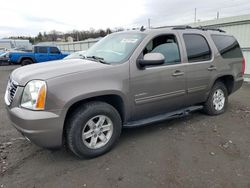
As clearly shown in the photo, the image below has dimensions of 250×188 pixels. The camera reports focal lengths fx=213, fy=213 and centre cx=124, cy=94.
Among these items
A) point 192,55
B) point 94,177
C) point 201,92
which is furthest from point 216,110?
point 94,177

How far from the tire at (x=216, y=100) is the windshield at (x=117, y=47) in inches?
88.4

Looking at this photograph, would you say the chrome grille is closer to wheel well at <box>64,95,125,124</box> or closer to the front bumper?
the front bumper

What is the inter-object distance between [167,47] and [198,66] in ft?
2.62

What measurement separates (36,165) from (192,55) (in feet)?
10.8

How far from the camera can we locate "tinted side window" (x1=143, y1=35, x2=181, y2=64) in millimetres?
3645

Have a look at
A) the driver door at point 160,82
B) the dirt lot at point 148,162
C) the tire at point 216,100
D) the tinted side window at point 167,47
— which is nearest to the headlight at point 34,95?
the dirt lot at point 148,162

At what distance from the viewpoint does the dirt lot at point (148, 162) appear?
2639 mm

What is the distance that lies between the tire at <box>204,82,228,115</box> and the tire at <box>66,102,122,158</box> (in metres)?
2.46

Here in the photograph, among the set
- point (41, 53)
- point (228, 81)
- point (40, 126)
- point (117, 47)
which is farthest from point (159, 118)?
point (41, 53)

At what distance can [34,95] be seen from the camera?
2.64 m

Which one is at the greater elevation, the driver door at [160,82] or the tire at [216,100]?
the driver door at [160,82]

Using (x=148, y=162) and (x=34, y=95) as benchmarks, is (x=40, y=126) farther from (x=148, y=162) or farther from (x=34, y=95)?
(x=148, y=162)

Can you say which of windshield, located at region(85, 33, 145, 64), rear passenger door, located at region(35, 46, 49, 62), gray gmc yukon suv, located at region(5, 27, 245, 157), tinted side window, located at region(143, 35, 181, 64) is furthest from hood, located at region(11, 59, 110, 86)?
rear passenger door, located at region(35, 46, 49, 62)

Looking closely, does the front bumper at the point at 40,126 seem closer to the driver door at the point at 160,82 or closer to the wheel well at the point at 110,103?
the wheel well at the point at 110,103
